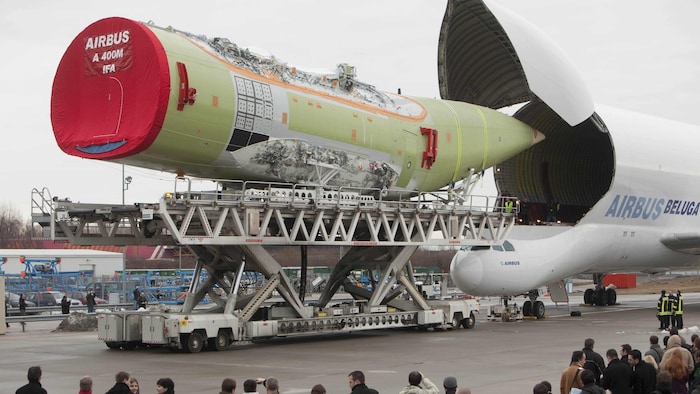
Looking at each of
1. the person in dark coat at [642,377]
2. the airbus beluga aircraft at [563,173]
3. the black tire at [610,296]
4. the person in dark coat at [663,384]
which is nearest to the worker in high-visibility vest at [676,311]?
the airbus beluga aircraft at [563,173]

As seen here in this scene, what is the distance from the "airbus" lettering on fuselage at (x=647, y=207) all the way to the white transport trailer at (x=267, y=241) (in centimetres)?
823

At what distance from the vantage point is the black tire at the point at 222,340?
22406mm

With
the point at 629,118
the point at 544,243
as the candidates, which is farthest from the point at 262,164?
the point at 629,118

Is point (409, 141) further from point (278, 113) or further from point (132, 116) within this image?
point (132, 116)

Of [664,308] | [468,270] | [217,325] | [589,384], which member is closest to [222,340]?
[217,325]

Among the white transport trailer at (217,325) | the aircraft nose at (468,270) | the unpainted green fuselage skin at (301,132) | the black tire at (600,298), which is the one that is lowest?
the white transport trailer at (217,325)

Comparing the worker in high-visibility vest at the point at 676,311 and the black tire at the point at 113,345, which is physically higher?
the worker in high-visibility vest at the point at 676,311

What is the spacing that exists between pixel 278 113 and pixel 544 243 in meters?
13.3

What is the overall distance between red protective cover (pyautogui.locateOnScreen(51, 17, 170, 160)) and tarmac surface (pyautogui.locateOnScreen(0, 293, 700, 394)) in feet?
16.0

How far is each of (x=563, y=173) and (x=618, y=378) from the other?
27.9 meters

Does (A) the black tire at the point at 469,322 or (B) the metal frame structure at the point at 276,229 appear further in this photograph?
(A) the black tire at the point at 469,322

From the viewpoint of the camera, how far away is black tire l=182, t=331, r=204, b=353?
21906mm

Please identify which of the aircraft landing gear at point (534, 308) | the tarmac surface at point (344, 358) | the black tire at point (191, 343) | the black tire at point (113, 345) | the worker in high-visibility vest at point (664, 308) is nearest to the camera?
the tarmac surface at point (344, 358)

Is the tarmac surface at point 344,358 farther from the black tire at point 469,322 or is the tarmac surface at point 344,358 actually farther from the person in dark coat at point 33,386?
the person in dark coat at point 33,386
